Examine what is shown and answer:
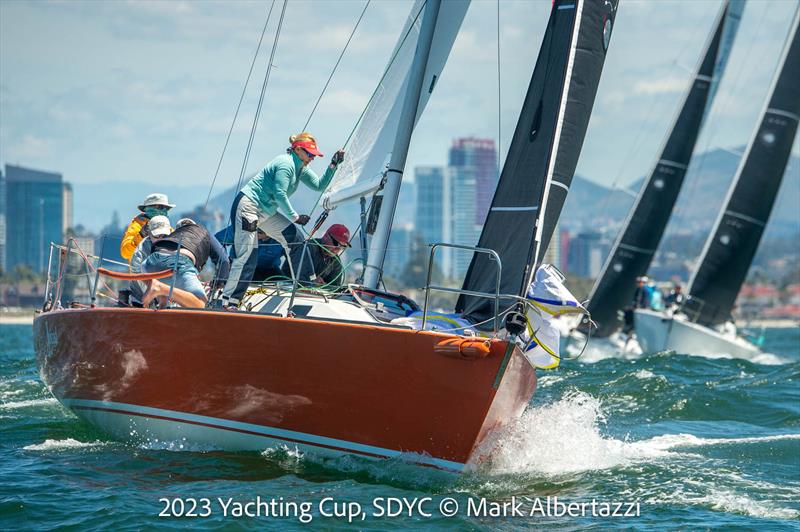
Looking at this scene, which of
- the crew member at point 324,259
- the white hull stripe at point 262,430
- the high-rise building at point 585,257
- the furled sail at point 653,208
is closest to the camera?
the white hull stripe at point 262,430

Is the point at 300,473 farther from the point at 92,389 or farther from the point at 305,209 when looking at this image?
the point at 305,209

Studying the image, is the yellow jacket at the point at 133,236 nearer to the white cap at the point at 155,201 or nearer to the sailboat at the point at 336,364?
the white cap at the point at 155,201

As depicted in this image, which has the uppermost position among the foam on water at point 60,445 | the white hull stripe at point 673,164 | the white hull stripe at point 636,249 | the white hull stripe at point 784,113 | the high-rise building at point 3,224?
the white hull stripe at point 784,113

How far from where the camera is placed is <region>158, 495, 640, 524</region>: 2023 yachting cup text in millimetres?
6344

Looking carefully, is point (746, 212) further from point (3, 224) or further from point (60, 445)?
point (3, 224)

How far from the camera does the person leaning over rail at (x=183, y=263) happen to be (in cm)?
812

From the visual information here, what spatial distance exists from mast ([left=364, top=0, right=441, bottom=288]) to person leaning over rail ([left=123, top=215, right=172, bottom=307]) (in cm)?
171

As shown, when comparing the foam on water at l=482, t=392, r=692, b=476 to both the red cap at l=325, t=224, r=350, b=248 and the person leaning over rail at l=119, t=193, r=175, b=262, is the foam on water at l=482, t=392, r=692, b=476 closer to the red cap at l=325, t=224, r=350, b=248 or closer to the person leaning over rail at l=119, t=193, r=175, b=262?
the red cap at l=325, t=224, r=350, b=248

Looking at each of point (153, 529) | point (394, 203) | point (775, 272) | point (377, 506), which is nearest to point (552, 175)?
point (394, 203)

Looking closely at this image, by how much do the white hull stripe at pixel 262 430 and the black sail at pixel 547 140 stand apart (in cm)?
114

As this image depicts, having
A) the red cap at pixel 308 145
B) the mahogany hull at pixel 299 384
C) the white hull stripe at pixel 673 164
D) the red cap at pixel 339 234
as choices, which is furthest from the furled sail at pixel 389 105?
the white hull stripe at pixel 673 164

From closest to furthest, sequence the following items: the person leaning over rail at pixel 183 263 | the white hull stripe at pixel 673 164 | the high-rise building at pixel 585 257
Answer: the person leaning over rail at pixel 183 263
the white hull stripe at pixel 673 164
the high-rise building at pixel 585 257

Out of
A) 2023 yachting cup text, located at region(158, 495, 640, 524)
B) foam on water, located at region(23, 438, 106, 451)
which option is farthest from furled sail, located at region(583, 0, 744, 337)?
2023 yachting cup text, located at region(158, 495, 640, 524)

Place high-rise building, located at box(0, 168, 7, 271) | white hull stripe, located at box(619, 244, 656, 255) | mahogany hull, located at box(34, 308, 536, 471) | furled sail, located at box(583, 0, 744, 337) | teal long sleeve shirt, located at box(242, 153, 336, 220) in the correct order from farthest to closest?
1. high-rise building, located at box(0, 168, 7, 271)
2. white hull stripe, located at box(619, 244, 656, 255)
3. furled sail, located at box(583, 0, 744, 337)
4. teal long sleeve shirt, located at box(242, 153, 336, 220)
5. mahogany hull, located at box(34, 308, 536, 471)
